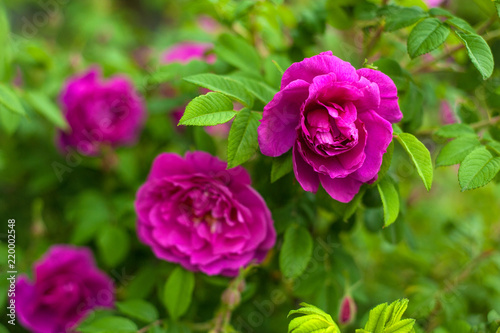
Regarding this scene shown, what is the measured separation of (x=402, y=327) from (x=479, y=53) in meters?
0.36

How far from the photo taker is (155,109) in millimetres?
930

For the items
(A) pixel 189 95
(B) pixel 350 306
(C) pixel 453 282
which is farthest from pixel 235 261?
(C) pixel 453 282

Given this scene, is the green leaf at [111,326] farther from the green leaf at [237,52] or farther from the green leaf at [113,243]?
the green leaf at [237,52]

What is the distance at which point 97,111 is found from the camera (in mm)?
961

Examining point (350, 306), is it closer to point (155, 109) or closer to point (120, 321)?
point (120, 321)

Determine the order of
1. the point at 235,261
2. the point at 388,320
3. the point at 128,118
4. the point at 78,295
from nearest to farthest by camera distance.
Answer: the point at 388,320, the point at 235,261, the point at 78,295, the point at 128,118

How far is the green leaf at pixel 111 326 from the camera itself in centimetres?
63

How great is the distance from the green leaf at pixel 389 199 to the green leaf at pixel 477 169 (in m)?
0.08

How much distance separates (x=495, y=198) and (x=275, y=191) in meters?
0.79

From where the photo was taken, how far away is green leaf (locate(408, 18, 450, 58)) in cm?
56

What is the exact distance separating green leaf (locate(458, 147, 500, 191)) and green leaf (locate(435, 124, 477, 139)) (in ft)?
0.22

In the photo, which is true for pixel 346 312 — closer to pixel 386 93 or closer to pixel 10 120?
pixel 386 93

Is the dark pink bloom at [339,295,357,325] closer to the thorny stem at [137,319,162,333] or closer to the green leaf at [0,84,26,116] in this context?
the thorny stem at [137,319,162,333]

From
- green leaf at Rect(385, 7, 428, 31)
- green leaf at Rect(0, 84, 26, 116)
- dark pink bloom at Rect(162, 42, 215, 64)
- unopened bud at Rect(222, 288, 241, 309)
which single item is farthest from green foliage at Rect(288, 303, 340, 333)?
dark pink bloom at Rect(162, 42, 215, 64)
